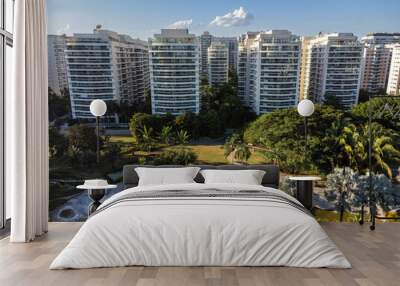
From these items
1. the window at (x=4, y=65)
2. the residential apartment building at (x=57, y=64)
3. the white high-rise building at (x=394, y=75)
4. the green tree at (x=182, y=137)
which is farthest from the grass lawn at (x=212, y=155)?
the window at (x=4, y=65)

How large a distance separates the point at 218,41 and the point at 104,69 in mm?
1861

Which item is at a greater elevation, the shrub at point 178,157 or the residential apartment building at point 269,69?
the residential apartment building at point 269,69

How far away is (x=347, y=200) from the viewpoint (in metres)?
6.48

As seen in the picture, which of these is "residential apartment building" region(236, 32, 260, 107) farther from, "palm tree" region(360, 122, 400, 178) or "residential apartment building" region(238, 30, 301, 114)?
"palm tree" region(360, 122, 400, 178)

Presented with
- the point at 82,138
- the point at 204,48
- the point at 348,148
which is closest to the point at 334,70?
the point at 348,148

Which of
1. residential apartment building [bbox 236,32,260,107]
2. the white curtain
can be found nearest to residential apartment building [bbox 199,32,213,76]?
residential apartment building [bbox 236,32,260,107]

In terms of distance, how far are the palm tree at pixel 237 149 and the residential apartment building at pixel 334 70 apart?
126 centimetres

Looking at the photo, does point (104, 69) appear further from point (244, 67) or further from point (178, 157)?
point (244, 67)

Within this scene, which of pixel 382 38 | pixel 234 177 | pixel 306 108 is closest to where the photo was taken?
pixel 234 177

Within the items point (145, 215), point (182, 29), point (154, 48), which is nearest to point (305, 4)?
point (182, 29)

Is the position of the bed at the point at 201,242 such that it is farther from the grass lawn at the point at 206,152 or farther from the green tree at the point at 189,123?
the green tree at the point at 189,123

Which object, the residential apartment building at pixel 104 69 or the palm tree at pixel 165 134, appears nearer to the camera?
the residential apartment building at pixel 104 69

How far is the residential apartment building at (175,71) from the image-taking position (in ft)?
21.5

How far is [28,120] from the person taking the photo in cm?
443
